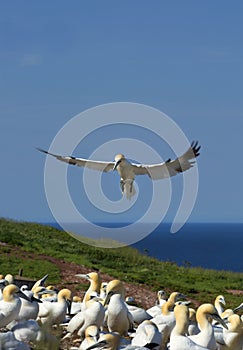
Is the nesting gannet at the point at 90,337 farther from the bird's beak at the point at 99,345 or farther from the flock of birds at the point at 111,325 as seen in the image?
the bird's beak at the point at 99,345

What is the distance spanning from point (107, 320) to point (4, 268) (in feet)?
44.1

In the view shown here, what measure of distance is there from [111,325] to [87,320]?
533mm

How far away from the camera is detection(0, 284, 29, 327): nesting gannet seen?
12.5 meters

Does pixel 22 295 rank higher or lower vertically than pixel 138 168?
lower

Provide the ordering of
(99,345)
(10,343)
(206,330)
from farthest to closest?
1. (206,330)
2. (99,345)
3. (10,343)

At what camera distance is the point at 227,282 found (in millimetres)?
32656

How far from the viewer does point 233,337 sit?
1287cm

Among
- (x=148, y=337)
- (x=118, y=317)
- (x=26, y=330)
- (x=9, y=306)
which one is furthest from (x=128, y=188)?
(x=26, y=330)

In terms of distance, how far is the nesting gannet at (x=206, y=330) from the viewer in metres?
12.2

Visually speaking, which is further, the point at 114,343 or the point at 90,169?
the point at 90,169

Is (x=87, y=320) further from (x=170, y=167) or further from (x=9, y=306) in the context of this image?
(x=170, y=167)

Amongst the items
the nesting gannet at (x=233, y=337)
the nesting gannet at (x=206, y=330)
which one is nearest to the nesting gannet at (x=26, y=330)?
the nesting gannet at (x=206, y=330)

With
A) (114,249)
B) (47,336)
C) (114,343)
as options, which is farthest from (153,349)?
(114,249)

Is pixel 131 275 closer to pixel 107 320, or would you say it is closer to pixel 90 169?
pixel 90 169
